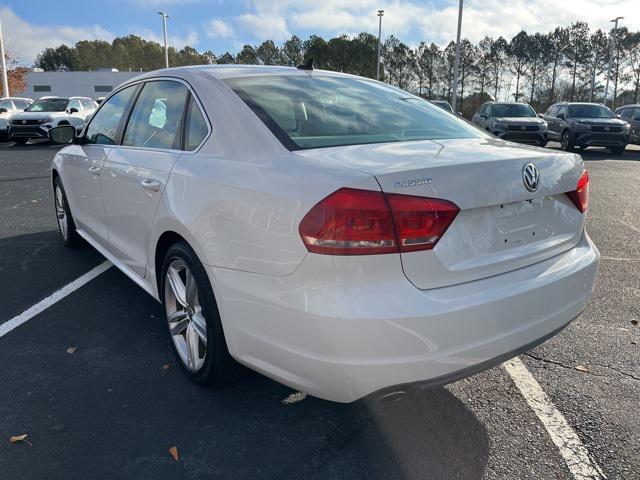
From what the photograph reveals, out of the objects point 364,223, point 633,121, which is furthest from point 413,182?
point 633,121

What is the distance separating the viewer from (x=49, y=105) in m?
20.2

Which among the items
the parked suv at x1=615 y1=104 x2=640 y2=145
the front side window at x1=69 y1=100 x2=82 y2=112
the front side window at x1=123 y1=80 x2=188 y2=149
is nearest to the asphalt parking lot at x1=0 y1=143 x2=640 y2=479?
the front side window at x1=123 y1=80 x2=188 y2=149

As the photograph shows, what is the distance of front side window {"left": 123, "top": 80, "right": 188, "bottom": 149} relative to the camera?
3141 millimetres

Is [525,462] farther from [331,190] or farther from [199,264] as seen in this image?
[199,264]

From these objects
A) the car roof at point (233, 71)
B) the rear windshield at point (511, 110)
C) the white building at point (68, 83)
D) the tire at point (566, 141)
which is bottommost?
the tire at point (566, 141)

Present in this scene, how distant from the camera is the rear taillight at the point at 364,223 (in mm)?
1997

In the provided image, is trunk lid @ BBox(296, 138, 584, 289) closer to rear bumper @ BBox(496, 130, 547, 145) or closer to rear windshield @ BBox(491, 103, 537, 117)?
rear bumper @ BBox(496, 130, 547, 145)

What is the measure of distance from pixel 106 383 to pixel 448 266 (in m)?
2.00

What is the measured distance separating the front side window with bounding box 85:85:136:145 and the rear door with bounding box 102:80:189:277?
26 centimetres

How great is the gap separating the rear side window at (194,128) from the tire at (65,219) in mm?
2785

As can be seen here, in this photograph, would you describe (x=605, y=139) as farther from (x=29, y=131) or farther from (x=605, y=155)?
(x=29, y=131)

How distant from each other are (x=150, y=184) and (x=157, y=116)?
0.57 m

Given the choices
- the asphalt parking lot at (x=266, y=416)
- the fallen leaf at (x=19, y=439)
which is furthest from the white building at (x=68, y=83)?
the fallen leaf at (x=19, y=439)

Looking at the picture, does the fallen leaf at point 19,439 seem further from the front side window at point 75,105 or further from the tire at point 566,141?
the front side window at point 75,105
